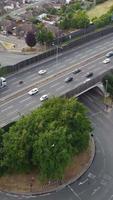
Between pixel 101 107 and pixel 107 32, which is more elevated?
pixel 107 32

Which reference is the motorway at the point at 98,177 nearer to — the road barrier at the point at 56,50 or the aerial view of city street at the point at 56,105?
the aerial view of city street at the point at 56,105

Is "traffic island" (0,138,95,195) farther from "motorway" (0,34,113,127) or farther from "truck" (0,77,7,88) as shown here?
"truck" (0,77,7,88)

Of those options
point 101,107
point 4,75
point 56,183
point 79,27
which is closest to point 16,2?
point 79,27

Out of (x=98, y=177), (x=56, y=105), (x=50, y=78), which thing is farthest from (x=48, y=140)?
(x=50, y=78)

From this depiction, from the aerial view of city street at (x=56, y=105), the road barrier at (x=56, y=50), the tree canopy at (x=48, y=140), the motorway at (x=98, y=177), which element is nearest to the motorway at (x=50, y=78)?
the aerial view of city street at (x=56, y=105)

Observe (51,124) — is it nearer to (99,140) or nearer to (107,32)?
(99,140)

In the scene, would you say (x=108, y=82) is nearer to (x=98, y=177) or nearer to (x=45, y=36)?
(x=98, y=177)
